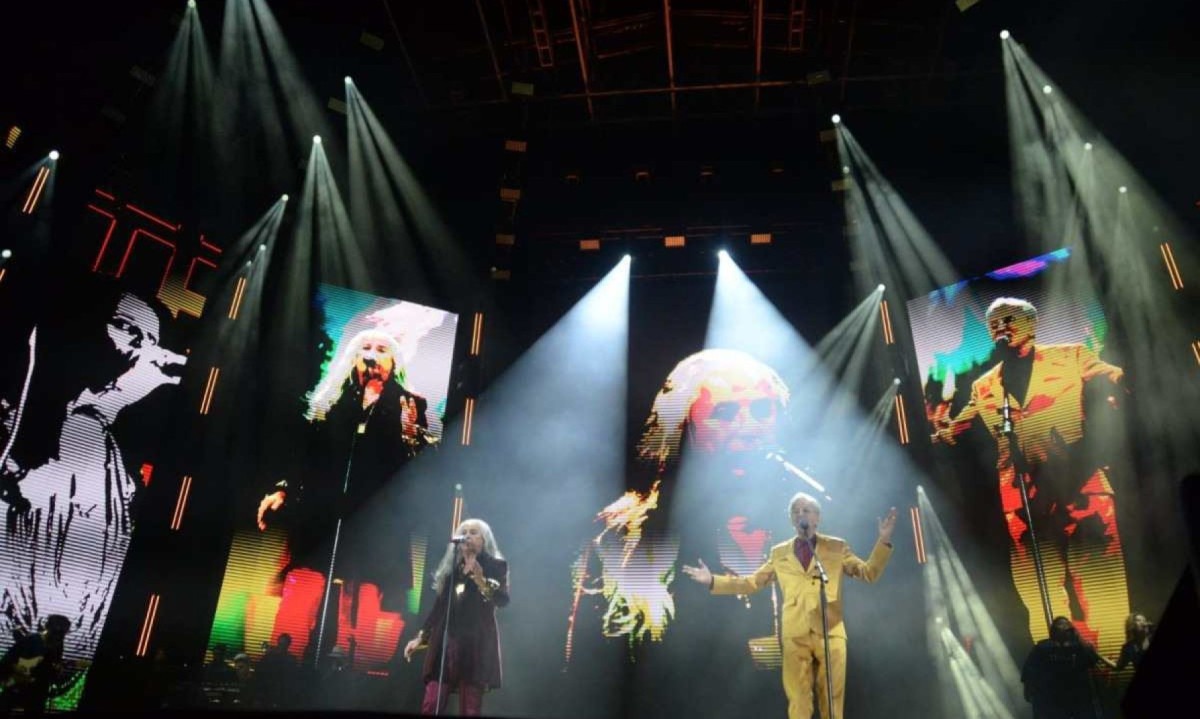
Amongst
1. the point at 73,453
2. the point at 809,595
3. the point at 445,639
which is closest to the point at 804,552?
the point at 809,595

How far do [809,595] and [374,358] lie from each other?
501 cm

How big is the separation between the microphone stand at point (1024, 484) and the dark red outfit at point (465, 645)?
177 inches

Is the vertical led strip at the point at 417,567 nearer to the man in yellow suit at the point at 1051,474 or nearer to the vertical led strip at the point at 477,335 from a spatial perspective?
the vertical led strip at the point at 477,335

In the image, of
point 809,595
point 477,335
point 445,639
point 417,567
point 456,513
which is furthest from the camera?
point 477,335

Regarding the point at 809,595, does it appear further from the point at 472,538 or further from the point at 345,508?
the point at 345,508

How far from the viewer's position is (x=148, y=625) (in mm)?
5977

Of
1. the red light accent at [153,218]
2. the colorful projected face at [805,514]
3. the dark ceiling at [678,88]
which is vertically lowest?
the colorful projected face at [805,514]

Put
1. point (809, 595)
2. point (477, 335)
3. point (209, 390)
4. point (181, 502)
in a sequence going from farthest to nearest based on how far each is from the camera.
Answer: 1. point (477, 335)
2. point (209, 390)
3. point (181, 502)
4. point (809, 595)

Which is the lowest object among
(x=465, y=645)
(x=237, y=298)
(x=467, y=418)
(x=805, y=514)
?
(x=465, y=645)

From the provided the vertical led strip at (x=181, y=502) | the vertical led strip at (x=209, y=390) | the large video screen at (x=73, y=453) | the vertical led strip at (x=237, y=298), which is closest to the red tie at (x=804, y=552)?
the vertical led strip at (x=181, y=502)

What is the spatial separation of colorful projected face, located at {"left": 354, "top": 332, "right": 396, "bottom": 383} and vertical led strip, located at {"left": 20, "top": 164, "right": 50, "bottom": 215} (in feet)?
9.83

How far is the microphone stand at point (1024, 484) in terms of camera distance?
6003 mm

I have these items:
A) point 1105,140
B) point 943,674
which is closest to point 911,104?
point 1105,140

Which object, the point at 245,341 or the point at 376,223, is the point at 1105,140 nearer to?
the point at 376,223
